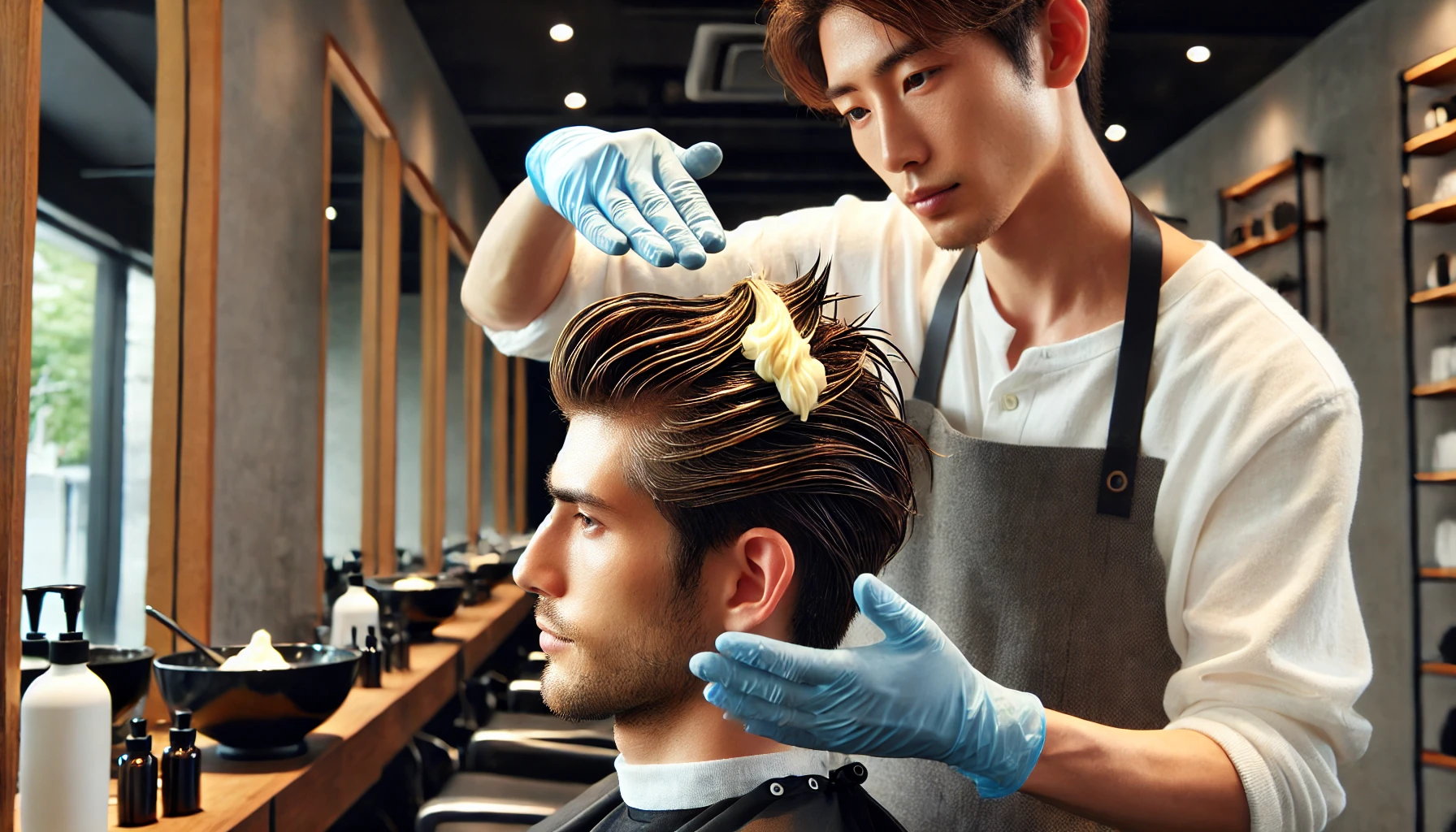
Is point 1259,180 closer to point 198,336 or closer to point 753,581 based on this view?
point 198,336

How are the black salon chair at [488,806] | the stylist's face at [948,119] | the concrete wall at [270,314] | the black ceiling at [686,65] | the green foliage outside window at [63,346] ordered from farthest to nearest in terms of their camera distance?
the black ceiling at [686,65] → the concrete wall at [270,314] → the black salon chair at [488,806] → the green foliage outside window at [63,346] → the stylist's face at [948,119]

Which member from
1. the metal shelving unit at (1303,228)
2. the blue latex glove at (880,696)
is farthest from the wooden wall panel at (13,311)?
the metal shelving unit at (1303,228)

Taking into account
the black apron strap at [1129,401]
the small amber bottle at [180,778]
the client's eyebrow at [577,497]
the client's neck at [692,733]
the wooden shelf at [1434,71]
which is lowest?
the small amber bottle at [180,778]

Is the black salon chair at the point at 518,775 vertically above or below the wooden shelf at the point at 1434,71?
below

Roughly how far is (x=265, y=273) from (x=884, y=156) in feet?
6.72

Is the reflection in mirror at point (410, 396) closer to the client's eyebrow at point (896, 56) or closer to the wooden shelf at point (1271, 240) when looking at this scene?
the wooden shelf at point (1271, 240)

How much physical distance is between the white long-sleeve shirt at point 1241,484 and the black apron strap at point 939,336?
0.14 feet

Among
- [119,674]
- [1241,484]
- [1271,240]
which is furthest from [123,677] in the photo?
[1271,240]

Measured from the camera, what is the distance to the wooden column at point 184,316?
8.01 feet

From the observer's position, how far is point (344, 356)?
4102 millimetres

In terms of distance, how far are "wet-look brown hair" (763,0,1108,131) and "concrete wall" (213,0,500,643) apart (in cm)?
158

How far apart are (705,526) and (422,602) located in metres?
2.37

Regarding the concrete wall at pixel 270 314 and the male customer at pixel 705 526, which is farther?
the concrete wall at pixel 270 314

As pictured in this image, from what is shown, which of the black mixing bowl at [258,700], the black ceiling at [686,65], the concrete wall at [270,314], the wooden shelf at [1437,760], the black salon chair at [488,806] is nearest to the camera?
the black mixing bowl at [258,700]
